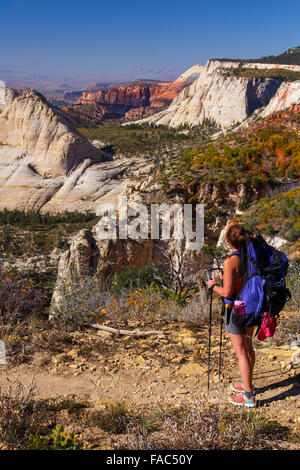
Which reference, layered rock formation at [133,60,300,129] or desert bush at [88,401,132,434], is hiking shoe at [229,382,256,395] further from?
layered rock formation at [133,60,300,129]

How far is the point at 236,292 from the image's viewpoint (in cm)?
242

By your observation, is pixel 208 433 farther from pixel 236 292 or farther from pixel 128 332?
pixel 128 332

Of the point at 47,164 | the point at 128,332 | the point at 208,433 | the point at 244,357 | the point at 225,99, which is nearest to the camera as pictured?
the point at 208,433

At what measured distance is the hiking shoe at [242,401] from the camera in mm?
2463

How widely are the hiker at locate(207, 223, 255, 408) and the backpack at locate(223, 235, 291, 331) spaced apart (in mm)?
33

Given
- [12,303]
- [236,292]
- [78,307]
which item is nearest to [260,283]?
[236,292]

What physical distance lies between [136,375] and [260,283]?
54.0 inches

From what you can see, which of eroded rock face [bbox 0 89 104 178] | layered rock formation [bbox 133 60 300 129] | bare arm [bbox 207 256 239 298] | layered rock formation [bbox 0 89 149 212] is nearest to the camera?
bare arm [bbox 207 256 239 298]

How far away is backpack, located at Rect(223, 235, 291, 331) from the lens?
229 centimetres

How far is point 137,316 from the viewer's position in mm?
4207

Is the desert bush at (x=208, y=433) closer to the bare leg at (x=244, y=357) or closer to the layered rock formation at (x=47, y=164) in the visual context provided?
the bare leg at (x=244, y=357)

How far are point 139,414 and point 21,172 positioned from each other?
111 ft

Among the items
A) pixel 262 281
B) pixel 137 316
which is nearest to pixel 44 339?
pixel 137 316

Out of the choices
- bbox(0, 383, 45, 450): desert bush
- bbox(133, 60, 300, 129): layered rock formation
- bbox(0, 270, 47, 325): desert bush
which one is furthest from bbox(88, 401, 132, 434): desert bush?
bbox(133, 60, 300, 129): layered rock formation
